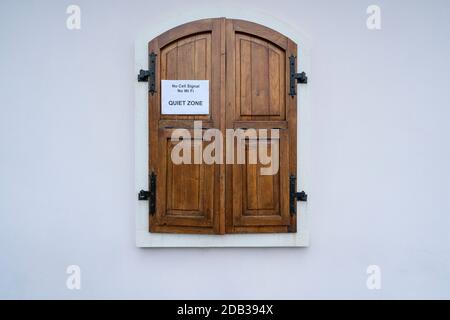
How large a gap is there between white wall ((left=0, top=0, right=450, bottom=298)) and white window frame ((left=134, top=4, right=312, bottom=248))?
0.27 feet

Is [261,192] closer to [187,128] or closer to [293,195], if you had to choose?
[293,195]

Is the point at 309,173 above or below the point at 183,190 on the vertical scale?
above

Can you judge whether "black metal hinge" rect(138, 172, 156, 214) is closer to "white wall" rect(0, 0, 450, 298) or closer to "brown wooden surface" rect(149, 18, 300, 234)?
"brown wooden surface" rect(149, 18, 300, 234)

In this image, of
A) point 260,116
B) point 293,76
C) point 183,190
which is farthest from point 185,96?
point 293,76

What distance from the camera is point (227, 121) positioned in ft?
9.54

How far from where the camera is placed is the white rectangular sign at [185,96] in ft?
9.59

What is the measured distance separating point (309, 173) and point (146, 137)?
1.33 meters

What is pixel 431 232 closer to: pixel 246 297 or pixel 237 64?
pixel 246 297

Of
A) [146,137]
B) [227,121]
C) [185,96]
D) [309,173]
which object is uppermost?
[185,96]

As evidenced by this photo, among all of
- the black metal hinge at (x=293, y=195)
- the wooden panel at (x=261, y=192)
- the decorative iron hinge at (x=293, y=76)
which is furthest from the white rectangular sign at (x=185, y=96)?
the black metal hinge at (x=293, y=195)

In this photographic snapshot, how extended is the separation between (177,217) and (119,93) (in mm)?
1097

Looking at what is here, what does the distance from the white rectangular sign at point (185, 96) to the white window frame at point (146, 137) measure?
16cm

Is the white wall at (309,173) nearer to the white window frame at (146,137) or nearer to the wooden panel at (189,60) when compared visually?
the white window frame at (146,137)

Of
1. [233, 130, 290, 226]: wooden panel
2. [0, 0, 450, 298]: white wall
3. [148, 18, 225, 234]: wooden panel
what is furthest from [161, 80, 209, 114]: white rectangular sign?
[233, 130, 290, 226]: wooden panel
